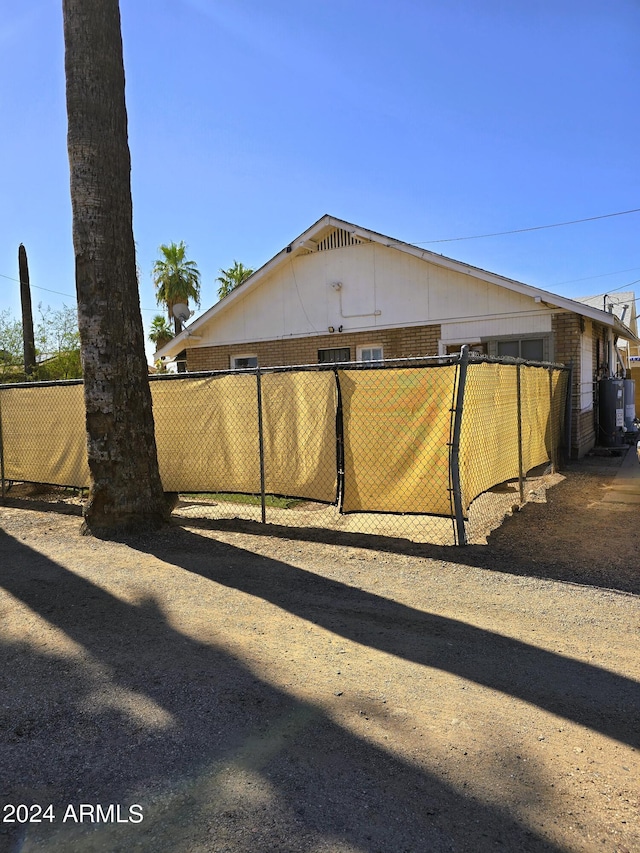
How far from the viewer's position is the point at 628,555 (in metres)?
5.26

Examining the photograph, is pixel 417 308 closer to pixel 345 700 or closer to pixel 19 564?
pixel 19 564

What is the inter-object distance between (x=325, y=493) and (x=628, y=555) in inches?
113

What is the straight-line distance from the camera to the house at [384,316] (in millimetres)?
11734

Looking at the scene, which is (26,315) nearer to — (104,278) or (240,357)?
(240,357)

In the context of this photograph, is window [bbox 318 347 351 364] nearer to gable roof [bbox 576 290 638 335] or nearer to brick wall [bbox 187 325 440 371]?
brick wall [bbox 187 325 440 371]

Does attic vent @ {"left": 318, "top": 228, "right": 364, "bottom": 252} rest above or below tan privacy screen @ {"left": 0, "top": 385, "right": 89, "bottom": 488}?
above

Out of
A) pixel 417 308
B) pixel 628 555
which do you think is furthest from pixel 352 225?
pixel 628 555

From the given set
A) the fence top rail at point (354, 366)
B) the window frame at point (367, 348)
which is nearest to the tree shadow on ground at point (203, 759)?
the fence top rail at point (354, 366)

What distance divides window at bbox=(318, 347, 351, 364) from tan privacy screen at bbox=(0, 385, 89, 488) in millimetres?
6894

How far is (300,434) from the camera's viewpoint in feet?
21.0

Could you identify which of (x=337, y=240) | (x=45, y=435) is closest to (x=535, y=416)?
(x=45, y=435)

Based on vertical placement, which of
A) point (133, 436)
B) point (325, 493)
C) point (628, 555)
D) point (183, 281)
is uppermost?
point (183, 281)

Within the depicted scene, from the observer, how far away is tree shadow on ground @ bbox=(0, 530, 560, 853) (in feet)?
6.67

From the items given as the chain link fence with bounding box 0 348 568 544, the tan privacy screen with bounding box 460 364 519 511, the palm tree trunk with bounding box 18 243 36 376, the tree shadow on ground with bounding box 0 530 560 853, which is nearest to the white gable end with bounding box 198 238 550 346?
the chain link fence with bounding box 0 348 568 544
